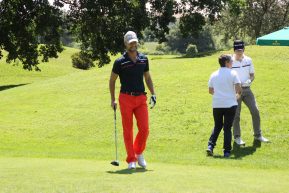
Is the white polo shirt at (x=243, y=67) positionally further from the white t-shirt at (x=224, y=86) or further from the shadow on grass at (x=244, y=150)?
the shadow on grass at (x=244, y=150)

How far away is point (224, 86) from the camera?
10695 millimetres

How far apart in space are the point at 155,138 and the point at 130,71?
22.9 ft

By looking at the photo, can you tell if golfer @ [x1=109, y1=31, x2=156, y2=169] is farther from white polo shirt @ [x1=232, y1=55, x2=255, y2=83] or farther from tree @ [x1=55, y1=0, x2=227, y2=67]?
tree @ [x1=55, y1=0, x2=227, y2=67]

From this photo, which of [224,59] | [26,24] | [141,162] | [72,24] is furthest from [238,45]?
[72,24]

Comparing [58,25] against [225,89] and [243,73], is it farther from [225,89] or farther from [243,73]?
[225,89]

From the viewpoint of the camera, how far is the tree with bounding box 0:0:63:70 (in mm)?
29406

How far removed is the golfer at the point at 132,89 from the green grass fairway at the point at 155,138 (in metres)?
0.46

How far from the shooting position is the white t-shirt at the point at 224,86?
10664mm

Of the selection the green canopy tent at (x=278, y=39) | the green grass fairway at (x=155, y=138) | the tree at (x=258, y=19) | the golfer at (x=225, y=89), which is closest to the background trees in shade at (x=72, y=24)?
the green grass fairway at (x=155, y=138)

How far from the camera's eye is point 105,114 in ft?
60.2

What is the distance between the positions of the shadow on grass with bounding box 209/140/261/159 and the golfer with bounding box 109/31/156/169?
3.08 m

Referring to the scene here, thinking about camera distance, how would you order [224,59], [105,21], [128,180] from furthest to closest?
[105,21], [224,59], [128,180]

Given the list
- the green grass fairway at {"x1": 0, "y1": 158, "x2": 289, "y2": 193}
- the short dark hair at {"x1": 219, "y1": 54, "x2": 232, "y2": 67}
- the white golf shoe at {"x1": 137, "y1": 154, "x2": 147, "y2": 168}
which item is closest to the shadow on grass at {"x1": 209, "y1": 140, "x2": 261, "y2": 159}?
the short dark hair at {"x1": 219, "y1": 54, "x2": 232, "y2": 67}

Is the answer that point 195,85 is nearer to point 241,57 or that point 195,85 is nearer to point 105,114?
point 105,114
